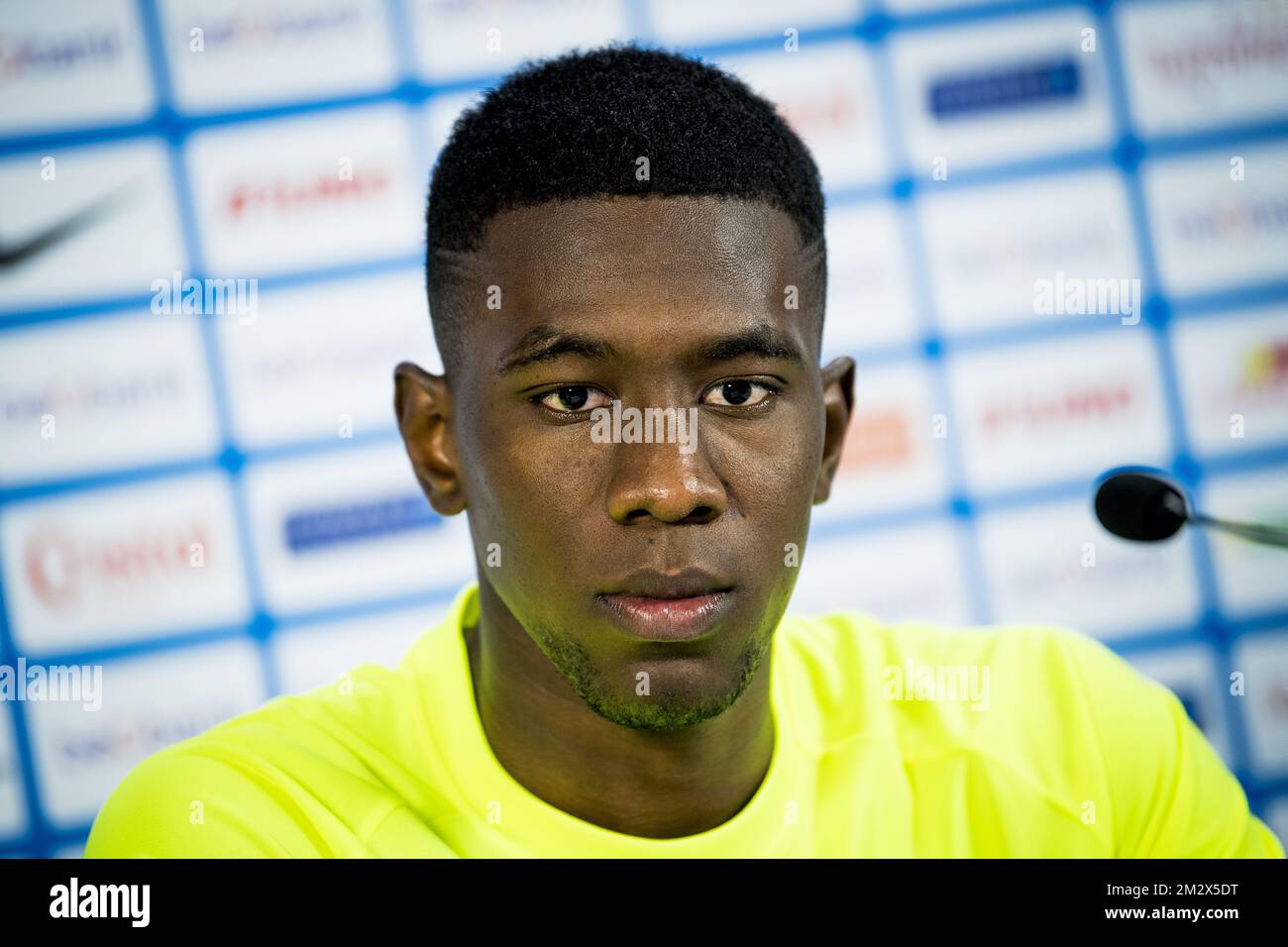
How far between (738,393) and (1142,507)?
1.49ft

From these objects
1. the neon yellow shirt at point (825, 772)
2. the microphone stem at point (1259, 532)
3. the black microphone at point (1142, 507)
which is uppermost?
the black microphone at point (1142, 507)

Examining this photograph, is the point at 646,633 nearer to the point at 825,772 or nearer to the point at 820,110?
the point at 825,772

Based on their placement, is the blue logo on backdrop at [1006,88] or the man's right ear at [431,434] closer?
the man's right ear at [431,434]

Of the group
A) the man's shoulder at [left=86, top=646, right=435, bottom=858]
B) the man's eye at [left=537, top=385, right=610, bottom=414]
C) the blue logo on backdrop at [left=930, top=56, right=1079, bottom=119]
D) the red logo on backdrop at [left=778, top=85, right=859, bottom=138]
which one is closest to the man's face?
the man's eye at [left=537, top=385, right=610, bottom=414]

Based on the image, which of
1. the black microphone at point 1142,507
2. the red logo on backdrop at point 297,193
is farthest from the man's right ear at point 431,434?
the red logo on backdrop at point 297,193

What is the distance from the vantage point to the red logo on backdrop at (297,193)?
2490 millimetres

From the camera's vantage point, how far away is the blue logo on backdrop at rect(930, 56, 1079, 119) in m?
2.64

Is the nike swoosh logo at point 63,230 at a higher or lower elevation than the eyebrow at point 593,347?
higher

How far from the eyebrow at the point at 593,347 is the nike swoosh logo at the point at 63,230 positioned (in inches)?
65.7

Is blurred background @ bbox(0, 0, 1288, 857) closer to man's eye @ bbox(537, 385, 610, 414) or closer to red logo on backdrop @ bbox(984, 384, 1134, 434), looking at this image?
red logo on backdrop @ bbox(984, 384, 1134, 434)

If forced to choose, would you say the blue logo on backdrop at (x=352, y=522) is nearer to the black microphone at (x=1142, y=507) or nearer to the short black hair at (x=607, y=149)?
the short black hair at (x=607, y=149)

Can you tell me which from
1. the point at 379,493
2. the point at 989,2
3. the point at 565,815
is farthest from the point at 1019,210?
the point at 565,815

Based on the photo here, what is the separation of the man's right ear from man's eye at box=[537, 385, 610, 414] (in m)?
0.18
